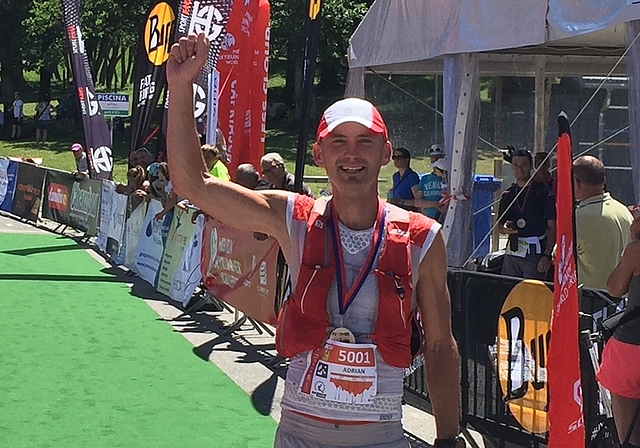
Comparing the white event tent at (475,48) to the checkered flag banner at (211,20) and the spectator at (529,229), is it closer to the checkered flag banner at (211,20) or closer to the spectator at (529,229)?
the spectator at (529,229)

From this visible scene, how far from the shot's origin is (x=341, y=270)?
2.89 m

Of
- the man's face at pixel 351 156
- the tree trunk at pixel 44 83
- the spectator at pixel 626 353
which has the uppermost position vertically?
the tree trunk at pixel 44 83

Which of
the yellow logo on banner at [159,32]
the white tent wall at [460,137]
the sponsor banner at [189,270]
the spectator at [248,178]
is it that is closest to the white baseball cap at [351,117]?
the spectator at [248,178]

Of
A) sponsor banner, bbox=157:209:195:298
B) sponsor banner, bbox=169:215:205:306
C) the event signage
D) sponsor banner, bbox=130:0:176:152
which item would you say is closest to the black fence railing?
sponsor banner, bbox=169:215:205:306

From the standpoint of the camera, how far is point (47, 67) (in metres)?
50.1

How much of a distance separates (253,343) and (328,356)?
23.6 feet

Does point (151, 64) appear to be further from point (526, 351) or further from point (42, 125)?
point (42, 125)

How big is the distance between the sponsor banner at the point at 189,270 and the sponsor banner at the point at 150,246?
1.00 meters

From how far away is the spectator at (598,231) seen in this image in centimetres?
648

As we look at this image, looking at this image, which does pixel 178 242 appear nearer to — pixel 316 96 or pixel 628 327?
pixel 628 327

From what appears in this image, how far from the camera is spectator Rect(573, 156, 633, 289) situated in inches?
255

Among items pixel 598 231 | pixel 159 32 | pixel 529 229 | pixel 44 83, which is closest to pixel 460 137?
pixel 529 229

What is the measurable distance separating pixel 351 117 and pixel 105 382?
5813mm

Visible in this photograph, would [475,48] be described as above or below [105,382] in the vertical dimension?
above
